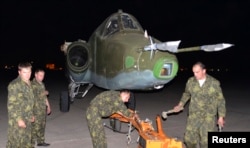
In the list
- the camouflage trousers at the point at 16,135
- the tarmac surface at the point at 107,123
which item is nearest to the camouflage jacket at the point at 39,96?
the tarmac surface at the point at 107,123

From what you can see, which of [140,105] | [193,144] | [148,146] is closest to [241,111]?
[140,105]

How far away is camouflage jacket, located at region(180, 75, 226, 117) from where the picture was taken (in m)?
6.02

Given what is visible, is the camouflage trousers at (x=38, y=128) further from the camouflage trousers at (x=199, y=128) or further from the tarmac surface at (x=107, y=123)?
the camouflage trousers at (x=199, y=128)

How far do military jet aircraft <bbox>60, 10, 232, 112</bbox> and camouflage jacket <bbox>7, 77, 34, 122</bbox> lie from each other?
2.73 metres

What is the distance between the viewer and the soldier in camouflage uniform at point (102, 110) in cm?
629

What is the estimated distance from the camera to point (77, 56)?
1062 cm

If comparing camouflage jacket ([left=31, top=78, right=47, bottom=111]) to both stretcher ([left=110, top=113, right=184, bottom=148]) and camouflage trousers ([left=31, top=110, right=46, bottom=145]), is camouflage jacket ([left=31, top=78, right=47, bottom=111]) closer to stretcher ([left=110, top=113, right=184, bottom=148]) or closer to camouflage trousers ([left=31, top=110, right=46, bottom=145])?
camouflage trousers ([left=31, top=110, right=46, bottom=145])

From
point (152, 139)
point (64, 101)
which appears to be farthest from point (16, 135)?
point (64, 101)

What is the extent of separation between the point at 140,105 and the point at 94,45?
3715mm

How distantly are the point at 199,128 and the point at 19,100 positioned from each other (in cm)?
315

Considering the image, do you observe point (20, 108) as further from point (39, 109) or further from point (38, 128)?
point (38, 128)

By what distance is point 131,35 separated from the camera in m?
9.12

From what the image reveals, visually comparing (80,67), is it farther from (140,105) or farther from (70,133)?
(140,105)

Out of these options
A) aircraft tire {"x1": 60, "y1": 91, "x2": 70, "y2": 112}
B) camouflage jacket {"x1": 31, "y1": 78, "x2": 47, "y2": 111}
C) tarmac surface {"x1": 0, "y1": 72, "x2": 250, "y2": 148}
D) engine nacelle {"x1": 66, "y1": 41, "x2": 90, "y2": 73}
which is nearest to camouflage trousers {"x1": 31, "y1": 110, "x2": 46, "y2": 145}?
camouflage jacket {"x1": 31, "y1": 78, "x2": 47, "y2": 111}
